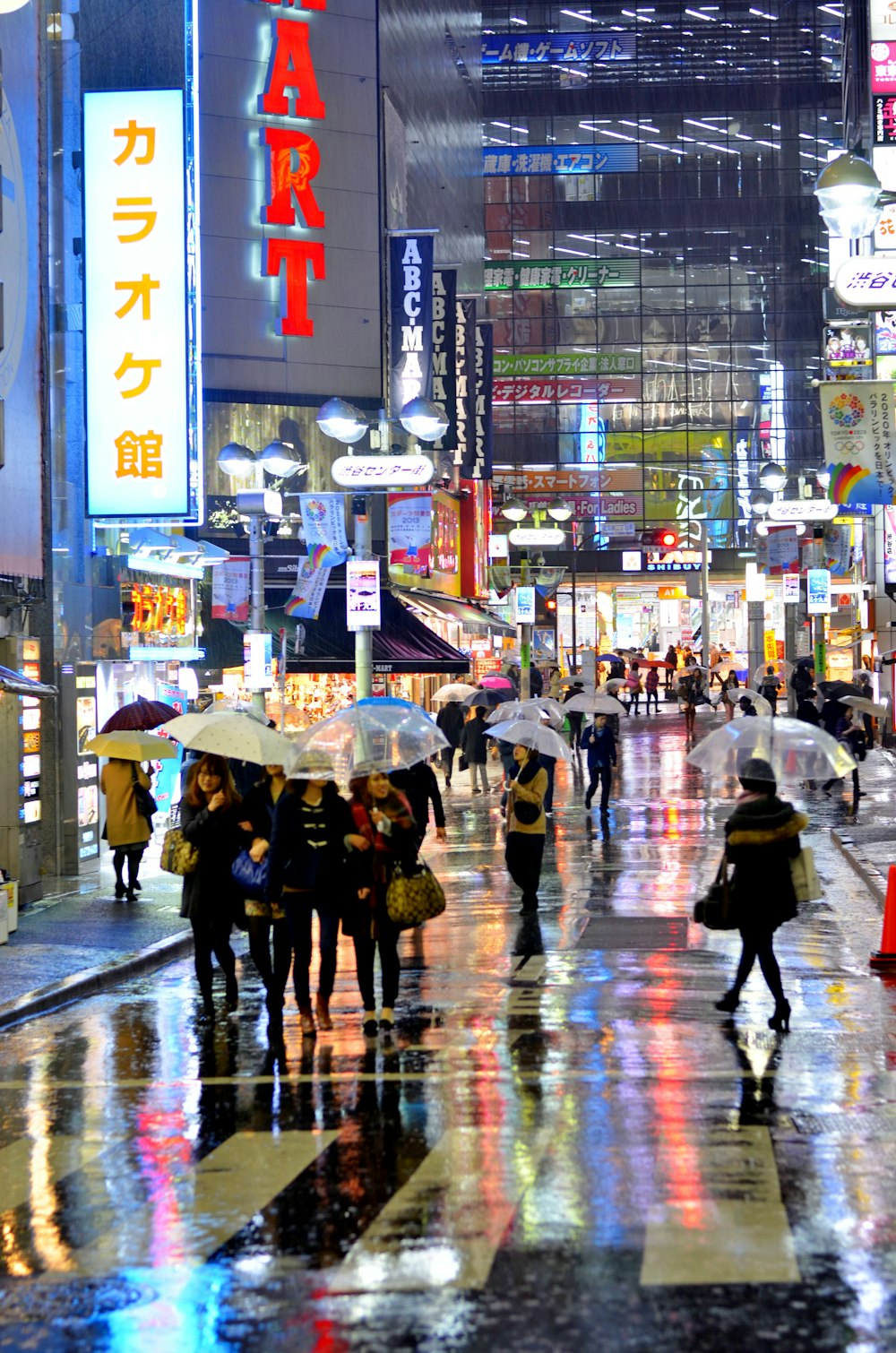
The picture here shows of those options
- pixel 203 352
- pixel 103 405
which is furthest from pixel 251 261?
pixel 103 405

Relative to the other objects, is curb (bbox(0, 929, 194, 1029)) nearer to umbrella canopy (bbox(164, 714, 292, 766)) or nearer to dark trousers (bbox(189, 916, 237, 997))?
dark trousers (bbox(189, 916, 237, 997))

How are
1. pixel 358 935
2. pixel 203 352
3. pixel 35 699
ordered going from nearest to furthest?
pixel 358 935 → pixel 35 699 → pixel 203 352

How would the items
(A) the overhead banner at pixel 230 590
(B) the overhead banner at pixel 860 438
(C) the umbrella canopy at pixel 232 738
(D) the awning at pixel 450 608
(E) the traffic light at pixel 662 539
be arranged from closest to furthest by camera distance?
(C) the umbrella canopy at pixel 232 738 → (B) the overhead banner at pixel 860 438 → (A) the overhead banner at pixel 230 590 → (D) the awning at pixel 450 608 → (E) the traffic light at pixel 662 539

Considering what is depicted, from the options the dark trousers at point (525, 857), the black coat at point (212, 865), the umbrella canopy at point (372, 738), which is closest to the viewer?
the umbrella canopy at point (372, 738)

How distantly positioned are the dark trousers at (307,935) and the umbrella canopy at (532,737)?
19.9 ft

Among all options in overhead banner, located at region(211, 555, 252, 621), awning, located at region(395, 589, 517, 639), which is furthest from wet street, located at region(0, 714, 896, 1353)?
awning, located at region(395, 589, 517, 639)

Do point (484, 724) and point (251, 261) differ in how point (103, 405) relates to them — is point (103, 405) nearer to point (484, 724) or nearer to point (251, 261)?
point (484, 724)

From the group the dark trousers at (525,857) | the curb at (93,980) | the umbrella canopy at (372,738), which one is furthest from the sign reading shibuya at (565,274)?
the umbrella canopy at (372,738)

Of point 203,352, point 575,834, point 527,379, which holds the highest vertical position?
point 527,379

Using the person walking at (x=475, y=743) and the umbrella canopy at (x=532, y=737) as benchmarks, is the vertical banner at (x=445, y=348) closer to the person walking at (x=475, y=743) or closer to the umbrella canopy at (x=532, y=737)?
the person walking at (x=475, y=743)

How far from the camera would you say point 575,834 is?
27.0m

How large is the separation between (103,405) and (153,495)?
4.69 feet

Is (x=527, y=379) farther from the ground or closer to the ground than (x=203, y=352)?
farther from the ground

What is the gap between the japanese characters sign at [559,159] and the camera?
91.8 metres
